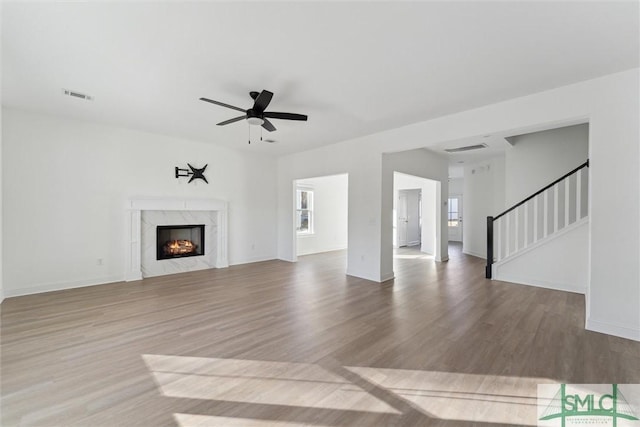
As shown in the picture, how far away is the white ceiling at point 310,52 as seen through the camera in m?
2.09

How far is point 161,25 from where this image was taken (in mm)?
2248

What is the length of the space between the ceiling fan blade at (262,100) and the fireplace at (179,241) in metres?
3.82

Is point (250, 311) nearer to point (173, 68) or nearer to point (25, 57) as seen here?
point (173, 68)

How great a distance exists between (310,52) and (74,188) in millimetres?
4746

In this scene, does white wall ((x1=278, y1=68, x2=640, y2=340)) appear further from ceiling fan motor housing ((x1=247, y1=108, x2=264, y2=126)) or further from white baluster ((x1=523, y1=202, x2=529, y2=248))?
ceiling fan motor housing ((x1=247, y1=108, x2=264, y2=126))

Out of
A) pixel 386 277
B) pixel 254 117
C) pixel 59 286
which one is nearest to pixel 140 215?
pixel 59 286

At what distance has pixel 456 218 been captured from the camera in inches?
471

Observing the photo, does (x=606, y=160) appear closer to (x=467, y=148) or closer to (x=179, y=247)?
(x=467, y=148)

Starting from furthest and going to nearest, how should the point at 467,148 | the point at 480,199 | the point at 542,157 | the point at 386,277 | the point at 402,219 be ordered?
the point at 402,219
the point at 480,199
the point at 467,148
the point at 542,157
the point at 386,277

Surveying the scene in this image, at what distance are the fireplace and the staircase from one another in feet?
20.5

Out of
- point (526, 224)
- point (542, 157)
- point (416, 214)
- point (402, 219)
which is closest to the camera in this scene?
point (526, 224)

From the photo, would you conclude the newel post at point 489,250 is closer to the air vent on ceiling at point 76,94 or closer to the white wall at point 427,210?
the white wall at point 427,210

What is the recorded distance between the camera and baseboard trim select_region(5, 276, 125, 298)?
4219 millimetres

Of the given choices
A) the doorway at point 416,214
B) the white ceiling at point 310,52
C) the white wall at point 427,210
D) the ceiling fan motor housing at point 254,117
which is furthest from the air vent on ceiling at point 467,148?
the ceiling fan motor housing at point 254,117
